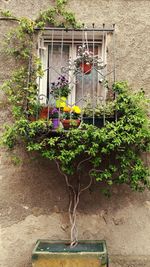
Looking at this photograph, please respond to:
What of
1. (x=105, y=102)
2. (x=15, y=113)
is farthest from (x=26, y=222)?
(x=105, y=102)

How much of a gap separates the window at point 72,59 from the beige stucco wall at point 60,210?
0.32 metres

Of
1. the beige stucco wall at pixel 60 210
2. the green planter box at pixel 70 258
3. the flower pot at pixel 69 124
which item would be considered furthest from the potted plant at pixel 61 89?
the green planter box at pixel 70 258

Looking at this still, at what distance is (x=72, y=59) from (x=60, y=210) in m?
1.91

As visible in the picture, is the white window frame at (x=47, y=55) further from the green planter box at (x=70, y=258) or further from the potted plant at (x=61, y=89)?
the green planter box at (x=70, y=258)

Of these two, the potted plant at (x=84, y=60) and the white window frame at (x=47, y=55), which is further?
the white window frame at (x=47, y=55)

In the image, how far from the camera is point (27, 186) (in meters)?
4.10

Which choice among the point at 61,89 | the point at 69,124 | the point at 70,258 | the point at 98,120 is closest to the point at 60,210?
the point at 70,258

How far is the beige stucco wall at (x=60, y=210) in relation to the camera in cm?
394

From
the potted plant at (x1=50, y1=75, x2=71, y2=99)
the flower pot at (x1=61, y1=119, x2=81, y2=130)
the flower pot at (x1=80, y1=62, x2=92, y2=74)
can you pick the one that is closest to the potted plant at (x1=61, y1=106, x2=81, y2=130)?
the flower pot at (x1=61, y1=119, x2=81, y2=130)

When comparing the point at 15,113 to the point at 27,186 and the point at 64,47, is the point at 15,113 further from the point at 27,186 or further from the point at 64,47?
the point at 64,47

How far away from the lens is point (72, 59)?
14.6ft

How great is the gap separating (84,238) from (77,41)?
2.48 m

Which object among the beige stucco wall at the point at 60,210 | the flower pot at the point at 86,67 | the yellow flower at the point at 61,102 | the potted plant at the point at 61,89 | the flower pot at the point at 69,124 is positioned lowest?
the beige stucco wall at the point at 60,210

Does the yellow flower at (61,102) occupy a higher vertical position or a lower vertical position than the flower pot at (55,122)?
higher
